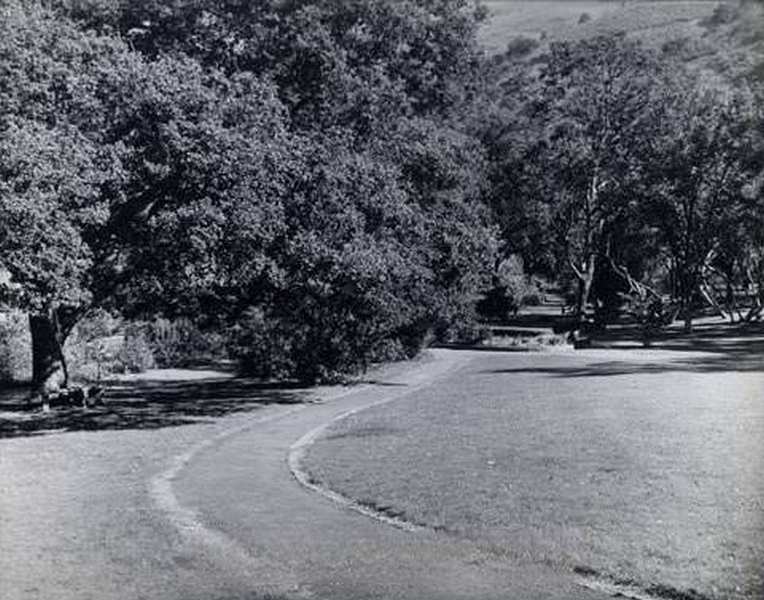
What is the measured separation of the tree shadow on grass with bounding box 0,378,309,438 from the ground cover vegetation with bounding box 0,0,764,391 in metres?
1.74

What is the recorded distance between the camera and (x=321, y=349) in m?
33.0

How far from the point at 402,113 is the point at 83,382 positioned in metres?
15.8

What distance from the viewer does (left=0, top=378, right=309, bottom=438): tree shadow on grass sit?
77.6ft

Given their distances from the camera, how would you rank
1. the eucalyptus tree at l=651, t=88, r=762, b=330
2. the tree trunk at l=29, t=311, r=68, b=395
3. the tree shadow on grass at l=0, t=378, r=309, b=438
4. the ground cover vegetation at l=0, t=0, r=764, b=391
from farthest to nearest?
the eucalyptus tree at l=651, t=88, r=762, b=330
the tree trunk at l=29, t=311, r=68, b=395
the tree shadow on grass at l=0, t=378, r=309, b=438
the ground cover vegetation at l=0, t=0, r=764, b=391

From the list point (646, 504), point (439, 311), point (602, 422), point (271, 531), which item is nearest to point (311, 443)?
point (602, 422)

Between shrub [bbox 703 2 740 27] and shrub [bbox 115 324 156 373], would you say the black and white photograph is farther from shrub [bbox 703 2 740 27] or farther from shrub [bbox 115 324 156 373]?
shrub [bbox 703 2 740 27]

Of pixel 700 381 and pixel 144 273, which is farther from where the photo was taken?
pixel 700 381

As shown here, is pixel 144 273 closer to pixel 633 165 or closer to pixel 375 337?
pixel 375 337

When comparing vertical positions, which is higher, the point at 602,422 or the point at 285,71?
the point at 285,71

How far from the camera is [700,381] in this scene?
82.6ft

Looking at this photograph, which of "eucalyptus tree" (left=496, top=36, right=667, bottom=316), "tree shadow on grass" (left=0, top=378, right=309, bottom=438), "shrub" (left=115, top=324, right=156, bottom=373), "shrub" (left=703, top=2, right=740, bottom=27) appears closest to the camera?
"tree shadow on grass" (left=0, top=378, right=309, bottom=438)

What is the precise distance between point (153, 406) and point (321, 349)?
271 inches

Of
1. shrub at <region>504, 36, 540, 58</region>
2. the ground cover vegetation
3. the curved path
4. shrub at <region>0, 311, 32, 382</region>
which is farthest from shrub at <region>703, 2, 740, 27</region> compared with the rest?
the curved path

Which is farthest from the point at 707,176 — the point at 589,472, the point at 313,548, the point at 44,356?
the point at 313,548
